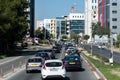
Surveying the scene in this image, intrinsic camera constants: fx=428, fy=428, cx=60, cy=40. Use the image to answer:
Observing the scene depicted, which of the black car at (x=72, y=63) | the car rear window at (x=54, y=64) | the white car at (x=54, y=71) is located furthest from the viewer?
the black car at (x=72, y=63)

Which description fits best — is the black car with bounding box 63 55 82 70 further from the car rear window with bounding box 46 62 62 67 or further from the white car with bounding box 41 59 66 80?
the white car with bounding box 41 59 66 80

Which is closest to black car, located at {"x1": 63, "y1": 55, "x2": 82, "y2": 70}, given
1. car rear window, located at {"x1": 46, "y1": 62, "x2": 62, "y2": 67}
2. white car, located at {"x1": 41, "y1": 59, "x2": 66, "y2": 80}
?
car rear window, located at {"x1": 46, "y1": 62, "x2": 62, "y2": 67}

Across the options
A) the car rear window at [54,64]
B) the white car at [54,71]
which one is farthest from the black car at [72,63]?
the white car at [54,71]

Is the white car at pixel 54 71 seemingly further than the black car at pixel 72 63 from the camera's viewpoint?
No

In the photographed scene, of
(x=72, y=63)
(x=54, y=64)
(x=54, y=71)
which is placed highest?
(x=54, y=64)

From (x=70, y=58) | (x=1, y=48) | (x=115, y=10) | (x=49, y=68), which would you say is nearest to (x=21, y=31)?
(x=1, y=48)

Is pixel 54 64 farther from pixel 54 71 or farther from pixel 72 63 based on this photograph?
pixel 72 63

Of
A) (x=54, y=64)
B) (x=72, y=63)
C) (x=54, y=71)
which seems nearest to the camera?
(x=54, y=71)

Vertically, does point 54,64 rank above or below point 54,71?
above

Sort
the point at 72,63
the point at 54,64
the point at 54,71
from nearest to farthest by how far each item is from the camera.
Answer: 1. the point at 54,71
2. the point at 54,64
3. the point at 72,63

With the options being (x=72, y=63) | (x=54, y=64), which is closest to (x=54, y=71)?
(x=54, y=64)

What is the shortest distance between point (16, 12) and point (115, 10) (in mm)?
78966

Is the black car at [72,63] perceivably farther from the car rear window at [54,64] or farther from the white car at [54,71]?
the white car at [54,71]

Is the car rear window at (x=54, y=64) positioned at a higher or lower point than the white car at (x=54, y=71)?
higher
